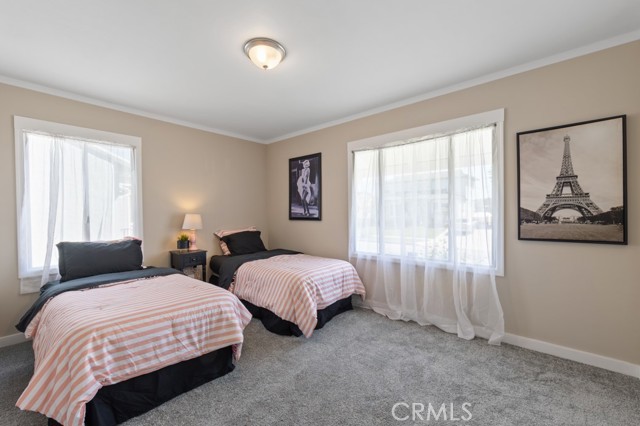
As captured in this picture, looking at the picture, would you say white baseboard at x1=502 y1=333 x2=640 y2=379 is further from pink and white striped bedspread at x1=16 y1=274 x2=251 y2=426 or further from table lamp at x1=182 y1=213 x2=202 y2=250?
table lamp at x1=182 y1=213 x2=202 y2=250

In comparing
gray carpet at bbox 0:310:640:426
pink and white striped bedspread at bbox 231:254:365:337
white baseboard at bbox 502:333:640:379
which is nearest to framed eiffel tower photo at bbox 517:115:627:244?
white baseboard at bbox 502:333:640:379

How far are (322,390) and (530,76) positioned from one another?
3247 mm

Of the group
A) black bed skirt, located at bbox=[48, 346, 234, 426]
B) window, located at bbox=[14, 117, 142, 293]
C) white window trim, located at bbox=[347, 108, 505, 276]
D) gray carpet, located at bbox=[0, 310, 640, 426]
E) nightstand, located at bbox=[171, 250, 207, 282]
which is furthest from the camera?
nightstand, located at bbox=[171, 250, 207, 282]

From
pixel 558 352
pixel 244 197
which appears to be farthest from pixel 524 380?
pixel 244 197

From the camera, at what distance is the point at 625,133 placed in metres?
2.19

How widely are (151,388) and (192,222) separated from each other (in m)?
2.40

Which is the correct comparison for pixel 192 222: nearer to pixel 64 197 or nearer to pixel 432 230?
pixel 64 197

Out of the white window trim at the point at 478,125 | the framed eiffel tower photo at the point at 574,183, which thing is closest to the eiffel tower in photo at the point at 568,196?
the framed eiffel tower photo at the point at 574,183

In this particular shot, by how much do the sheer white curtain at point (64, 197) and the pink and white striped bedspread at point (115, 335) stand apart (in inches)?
41.6

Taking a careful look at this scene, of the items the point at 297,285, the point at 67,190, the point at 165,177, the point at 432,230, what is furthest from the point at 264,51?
the point at 67,190

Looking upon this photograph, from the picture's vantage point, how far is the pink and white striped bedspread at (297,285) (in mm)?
2893

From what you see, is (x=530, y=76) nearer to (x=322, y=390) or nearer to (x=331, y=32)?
(x=331, y=32)

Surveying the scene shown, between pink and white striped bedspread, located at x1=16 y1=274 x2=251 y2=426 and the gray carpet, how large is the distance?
34 cm

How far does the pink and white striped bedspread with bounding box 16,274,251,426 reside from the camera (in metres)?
1.53
